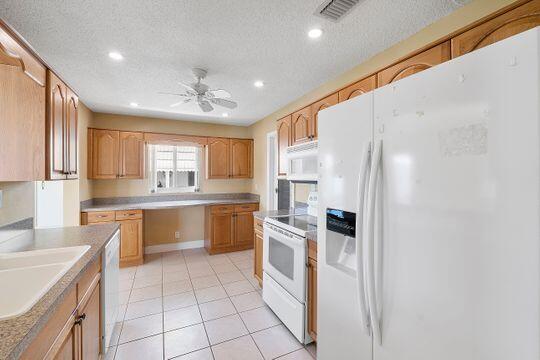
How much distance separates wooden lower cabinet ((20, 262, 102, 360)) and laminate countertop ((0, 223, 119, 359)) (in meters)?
0.05

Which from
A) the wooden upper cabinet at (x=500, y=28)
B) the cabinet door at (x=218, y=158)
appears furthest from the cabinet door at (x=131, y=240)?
the wooden upper cabinet at (x=500, y=28)

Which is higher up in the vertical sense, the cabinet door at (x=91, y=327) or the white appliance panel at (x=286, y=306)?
the cabinet door at (x=91, y=327)

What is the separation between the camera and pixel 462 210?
797mm

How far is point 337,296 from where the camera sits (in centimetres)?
136

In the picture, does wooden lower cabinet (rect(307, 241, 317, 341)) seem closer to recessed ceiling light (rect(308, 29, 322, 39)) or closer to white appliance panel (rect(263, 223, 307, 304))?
white appliance panel (rect(263, 223, 307, 304))

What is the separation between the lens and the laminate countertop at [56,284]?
0.71 meters

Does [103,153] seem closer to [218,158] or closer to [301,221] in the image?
[218,158]

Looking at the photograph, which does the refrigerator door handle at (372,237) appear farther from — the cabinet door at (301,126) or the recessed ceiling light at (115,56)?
the recessed ceiling light at (115,56)

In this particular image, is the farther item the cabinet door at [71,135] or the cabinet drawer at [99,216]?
the cabinet drawer at [99,216]

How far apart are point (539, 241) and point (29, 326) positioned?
5.08 feet

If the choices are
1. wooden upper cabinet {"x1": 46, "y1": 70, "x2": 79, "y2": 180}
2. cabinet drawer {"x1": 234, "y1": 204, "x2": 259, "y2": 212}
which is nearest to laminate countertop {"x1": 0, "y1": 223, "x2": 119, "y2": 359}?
wooden upper cabinet {"x1": 46, "y1": 70, "x2": 79, "y2": 180}

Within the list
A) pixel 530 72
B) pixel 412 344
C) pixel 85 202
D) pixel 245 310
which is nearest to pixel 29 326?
pixel 412 344

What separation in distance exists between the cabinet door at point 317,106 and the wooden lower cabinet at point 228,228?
96.0 inches

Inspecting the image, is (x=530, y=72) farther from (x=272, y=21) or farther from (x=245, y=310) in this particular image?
(x=245, y=310)
